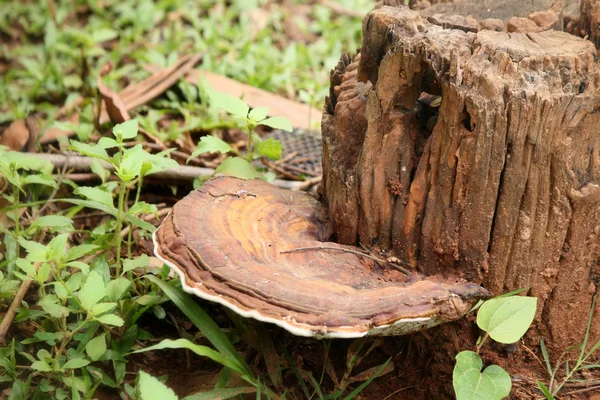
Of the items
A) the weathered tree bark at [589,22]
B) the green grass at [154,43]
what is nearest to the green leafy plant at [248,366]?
the weathered tree bark at [589,22]

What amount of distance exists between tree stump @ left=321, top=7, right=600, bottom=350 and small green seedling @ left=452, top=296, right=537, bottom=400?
0.18m

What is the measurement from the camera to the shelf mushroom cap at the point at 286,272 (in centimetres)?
221

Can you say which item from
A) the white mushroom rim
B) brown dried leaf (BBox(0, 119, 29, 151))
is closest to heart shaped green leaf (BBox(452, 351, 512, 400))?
the white mushroom rim

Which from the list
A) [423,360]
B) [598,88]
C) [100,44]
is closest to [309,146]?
[423,360]

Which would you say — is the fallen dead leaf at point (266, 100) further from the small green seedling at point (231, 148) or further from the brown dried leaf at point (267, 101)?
Result: the small green seedling at point (231, 148)

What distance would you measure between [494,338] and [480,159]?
2.19 feet

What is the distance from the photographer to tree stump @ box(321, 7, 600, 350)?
2426mm

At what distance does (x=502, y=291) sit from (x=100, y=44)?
5.42 m

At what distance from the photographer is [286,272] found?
8.21 feet

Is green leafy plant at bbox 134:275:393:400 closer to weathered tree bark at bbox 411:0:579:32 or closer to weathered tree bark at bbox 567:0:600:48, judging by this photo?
weathered tree bark at bbox 411:0:579:32

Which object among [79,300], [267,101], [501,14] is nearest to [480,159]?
[501,14]

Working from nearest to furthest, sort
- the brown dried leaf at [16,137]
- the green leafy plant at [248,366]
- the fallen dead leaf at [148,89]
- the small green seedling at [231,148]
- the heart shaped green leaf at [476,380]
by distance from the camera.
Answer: the heart shaped green leaf at [476,380]
the green leafy plant at [248,366]
the small green seedling at [231,148]
the brown dried leaf at [16,137]
the fallen dead leaf at [148,89]

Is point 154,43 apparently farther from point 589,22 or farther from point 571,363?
point 571,363

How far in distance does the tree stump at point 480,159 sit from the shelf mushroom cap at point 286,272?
0.19 m
